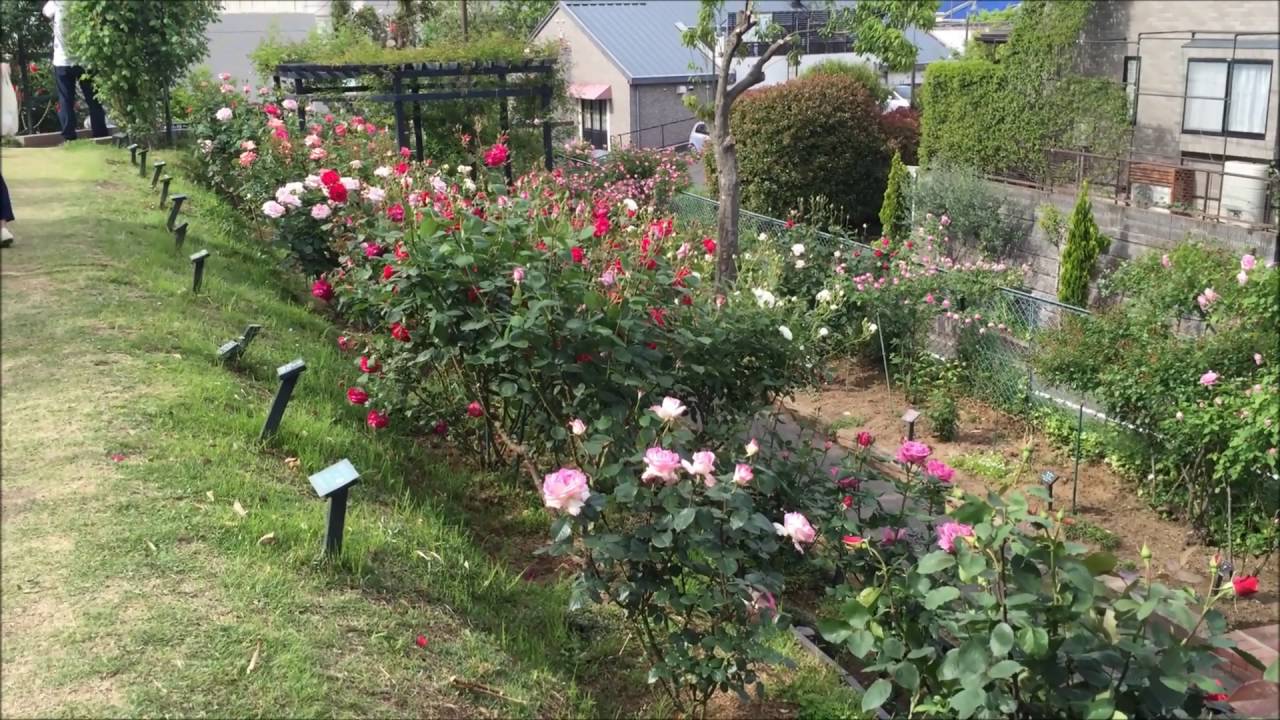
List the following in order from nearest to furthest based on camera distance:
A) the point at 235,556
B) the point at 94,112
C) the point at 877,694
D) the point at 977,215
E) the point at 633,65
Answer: the point at 877,694, the point at 235,556, the point at 977,215, the point at 94,112, the point at 633,65

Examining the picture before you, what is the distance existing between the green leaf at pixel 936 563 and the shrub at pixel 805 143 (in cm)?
1173

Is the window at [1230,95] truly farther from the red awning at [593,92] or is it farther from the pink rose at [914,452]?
the red awning at [593,92]

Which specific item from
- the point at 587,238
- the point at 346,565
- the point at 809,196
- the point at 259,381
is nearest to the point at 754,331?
the point at 587,238

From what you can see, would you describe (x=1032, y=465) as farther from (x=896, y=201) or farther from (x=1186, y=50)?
(x=896, y=201)

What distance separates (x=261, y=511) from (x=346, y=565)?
361mm

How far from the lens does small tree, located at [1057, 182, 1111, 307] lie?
32.8ft

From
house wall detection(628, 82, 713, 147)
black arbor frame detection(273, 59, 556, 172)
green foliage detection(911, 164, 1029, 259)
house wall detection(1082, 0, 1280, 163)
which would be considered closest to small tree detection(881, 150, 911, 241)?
green foliage detection(911, 164, 1029, 259)

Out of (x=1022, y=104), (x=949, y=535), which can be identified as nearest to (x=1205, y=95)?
(x=949, y=535)

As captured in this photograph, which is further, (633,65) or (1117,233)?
(633,65)

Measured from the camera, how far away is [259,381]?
453 centimetres

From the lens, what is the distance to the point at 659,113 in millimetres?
29578

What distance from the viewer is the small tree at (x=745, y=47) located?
354 inches

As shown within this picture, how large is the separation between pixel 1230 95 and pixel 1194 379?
4093 mm

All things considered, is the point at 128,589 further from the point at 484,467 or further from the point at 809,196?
the point at 809,196
